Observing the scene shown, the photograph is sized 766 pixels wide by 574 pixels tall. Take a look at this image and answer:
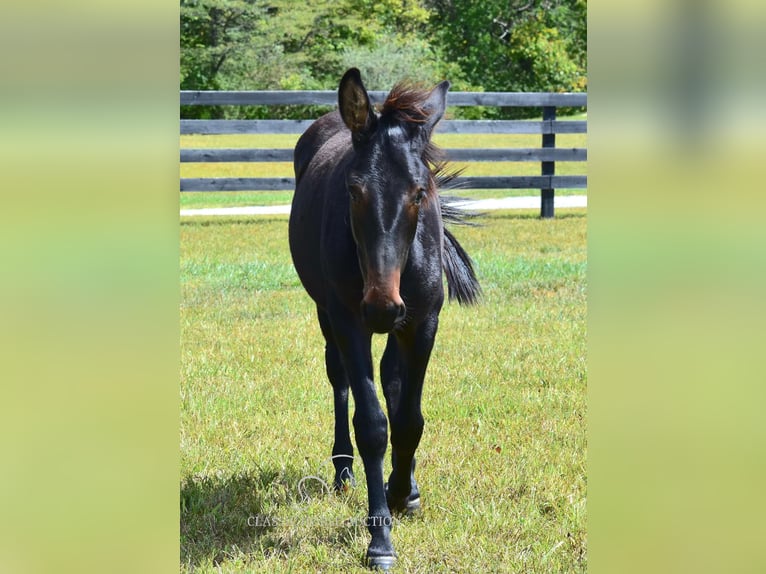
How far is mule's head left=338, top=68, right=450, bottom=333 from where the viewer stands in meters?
2.89

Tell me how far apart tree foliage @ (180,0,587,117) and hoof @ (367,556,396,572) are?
15616mm

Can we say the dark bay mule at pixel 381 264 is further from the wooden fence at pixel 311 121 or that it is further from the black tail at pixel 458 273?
the wooden fence at pixel 311 121

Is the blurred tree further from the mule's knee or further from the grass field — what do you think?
A: the mule's knee

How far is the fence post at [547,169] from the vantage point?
1394cm

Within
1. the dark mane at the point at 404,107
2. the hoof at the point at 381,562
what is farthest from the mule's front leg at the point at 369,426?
the dark mane at the point at 404,107

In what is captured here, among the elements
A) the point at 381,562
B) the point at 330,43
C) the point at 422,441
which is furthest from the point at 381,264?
the point at 330,43

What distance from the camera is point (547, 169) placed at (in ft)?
47.7

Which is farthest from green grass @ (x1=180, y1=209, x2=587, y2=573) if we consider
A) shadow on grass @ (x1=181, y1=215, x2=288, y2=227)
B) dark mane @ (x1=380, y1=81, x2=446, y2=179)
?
shadow on grass @ (x1=181, y1=215, x2=288, y2=227)

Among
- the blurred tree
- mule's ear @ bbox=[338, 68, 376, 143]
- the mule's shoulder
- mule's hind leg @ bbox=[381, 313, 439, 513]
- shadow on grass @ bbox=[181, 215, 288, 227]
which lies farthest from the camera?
the blurred tree

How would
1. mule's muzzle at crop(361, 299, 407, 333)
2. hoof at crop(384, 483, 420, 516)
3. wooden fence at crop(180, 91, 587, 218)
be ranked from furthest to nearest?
1. wooden fence at crop(180, 91, 587, 218)
2. hoof at crop(384, 483, 420, 516)
3. mule's muzzle at crop(361, 299, 407, 333)

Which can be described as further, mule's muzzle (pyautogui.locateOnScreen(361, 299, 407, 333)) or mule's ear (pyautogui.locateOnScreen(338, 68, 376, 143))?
mule's ear (pyautogui.locateOnScreen(338, 68, 376, 143))
